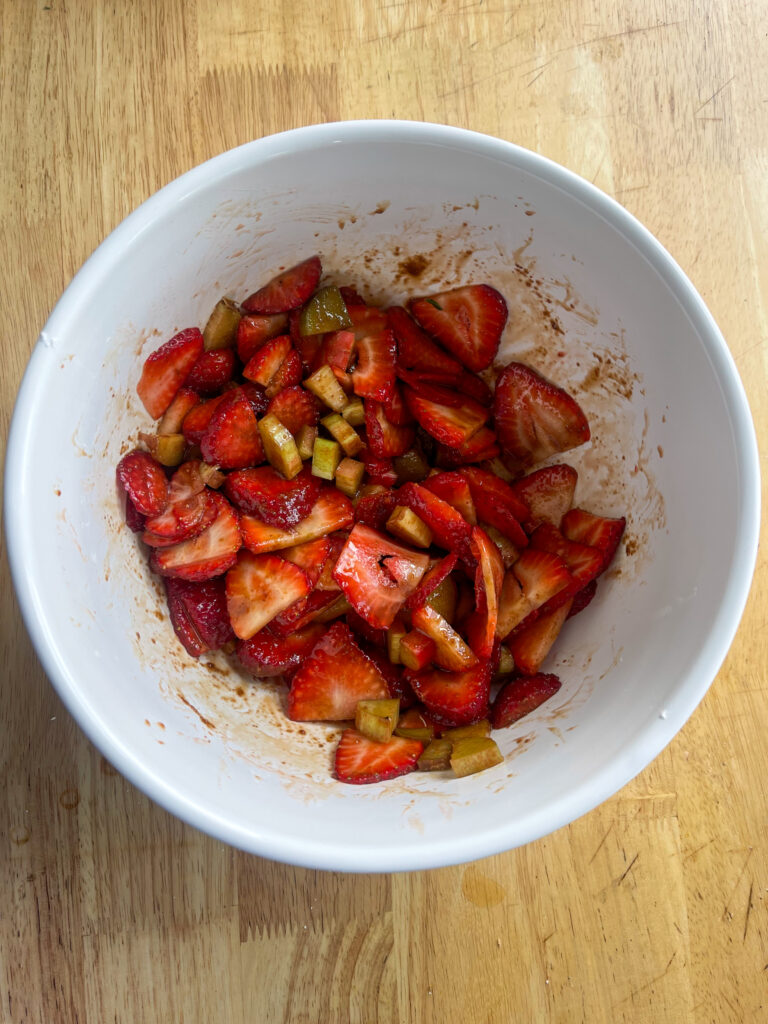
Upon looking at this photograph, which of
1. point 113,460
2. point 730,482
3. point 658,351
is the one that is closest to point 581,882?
point 730,482

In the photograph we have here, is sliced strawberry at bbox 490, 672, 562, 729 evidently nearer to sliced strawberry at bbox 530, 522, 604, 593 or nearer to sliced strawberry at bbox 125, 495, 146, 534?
sliced strawberry at bbox 530, 522, 604, 593

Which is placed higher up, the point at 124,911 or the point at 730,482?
the point at 730,482

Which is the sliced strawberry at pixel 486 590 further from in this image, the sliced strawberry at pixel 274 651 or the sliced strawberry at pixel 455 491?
the sliced strawberry at pixel 274 651

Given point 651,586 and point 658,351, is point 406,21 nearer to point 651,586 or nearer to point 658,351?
point 658,351

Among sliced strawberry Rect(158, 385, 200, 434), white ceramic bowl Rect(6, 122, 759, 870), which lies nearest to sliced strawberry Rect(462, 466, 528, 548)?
white ceramic bowl Rect(6, 122, 759, 870)

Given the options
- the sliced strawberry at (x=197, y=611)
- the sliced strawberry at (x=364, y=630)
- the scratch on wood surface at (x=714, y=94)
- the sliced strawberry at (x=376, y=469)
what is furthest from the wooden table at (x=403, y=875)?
the sliced strawberry at (x=376, y=469)
